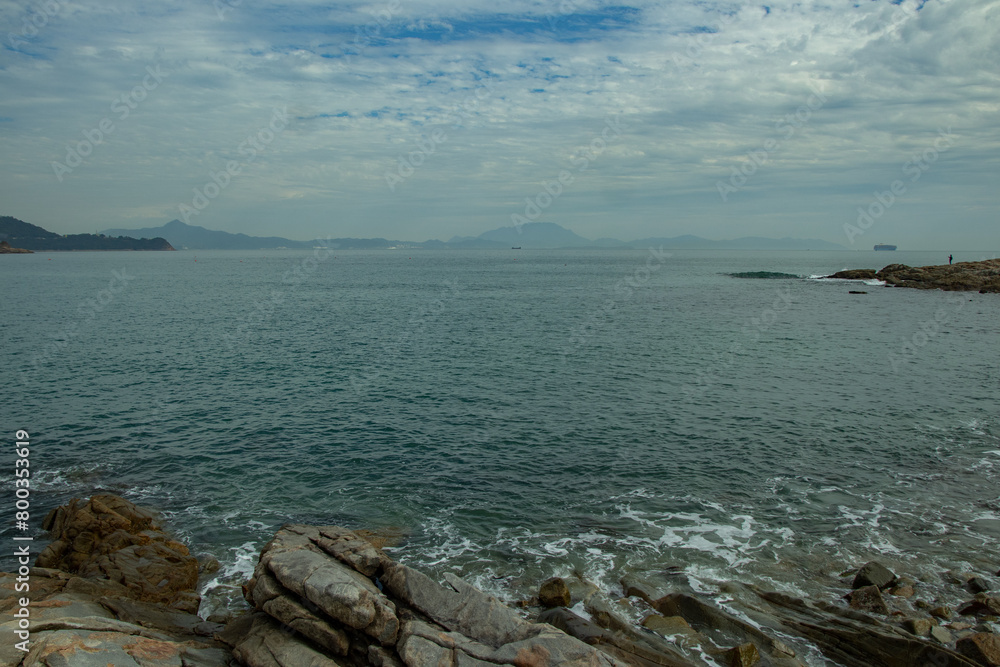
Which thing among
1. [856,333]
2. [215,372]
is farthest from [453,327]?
[856,333]

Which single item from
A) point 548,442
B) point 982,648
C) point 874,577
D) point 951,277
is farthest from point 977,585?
point 951,277

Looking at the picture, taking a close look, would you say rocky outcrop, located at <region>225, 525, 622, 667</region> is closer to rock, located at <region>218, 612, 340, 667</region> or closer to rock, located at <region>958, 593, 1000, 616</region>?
rock, located at <region>218, 612, 340, 667</region>

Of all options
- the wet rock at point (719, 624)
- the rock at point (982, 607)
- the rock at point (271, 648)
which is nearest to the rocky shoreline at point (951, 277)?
the rock at point (982, 607)

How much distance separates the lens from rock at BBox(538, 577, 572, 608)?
59.3 feet

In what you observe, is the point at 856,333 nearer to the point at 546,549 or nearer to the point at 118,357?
the point at 546,549

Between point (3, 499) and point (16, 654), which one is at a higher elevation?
point (16, 654)

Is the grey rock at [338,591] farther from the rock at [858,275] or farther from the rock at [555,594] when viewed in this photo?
the rock at [858,275]

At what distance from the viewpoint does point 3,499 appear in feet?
82.2

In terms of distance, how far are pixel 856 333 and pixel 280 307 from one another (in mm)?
81989

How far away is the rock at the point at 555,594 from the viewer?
18.1 metres

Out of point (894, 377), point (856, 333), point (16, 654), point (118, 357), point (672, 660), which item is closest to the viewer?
point (16, 654)

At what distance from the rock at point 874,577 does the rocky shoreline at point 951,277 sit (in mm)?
116894

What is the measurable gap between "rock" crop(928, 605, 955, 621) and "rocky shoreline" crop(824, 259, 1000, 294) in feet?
385

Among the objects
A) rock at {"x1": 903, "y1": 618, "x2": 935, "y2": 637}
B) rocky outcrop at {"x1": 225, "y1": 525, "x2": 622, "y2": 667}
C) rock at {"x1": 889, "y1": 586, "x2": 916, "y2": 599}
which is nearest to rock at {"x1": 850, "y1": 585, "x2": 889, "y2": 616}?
rock at {"x1": 903, "y1": 618, "x2": 935, "y2": 637}
